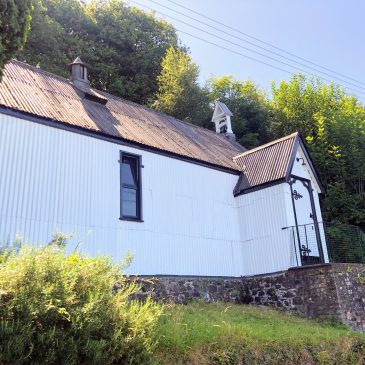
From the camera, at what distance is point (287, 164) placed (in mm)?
15398

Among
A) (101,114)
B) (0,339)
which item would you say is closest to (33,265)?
(0,339)

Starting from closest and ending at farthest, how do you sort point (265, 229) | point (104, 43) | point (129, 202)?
point (129, 202), point (265, 229), point (104, 43)

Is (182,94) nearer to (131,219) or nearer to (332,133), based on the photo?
(332,133)

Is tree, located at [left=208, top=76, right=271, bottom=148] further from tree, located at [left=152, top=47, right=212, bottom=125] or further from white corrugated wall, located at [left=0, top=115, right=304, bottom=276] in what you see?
white corrugated wall, located at [left=0, top=115, right=304, bottom=276]

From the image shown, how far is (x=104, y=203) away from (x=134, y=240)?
4.64 ft

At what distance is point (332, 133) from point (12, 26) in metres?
23.6

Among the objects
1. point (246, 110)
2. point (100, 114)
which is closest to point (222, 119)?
point (246, 110)

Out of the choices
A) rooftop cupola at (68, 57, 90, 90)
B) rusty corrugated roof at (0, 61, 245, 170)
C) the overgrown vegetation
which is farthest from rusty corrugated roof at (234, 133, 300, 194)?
the overgrown vegetation

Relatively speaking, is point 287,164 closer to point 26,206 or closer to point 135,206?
point 135,206

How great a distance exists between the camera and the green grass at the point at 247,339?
7.48m

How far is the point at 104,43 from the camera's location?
112 ft

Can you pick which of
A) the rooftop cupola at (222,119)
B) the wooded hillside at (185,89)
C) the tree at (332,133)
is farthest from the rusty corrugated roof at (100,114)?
the wooded hillside at (185,89)

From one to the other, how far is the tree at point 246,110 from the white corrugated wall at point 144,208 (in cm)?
1514

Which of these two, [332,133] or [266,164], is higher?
[332,133]
